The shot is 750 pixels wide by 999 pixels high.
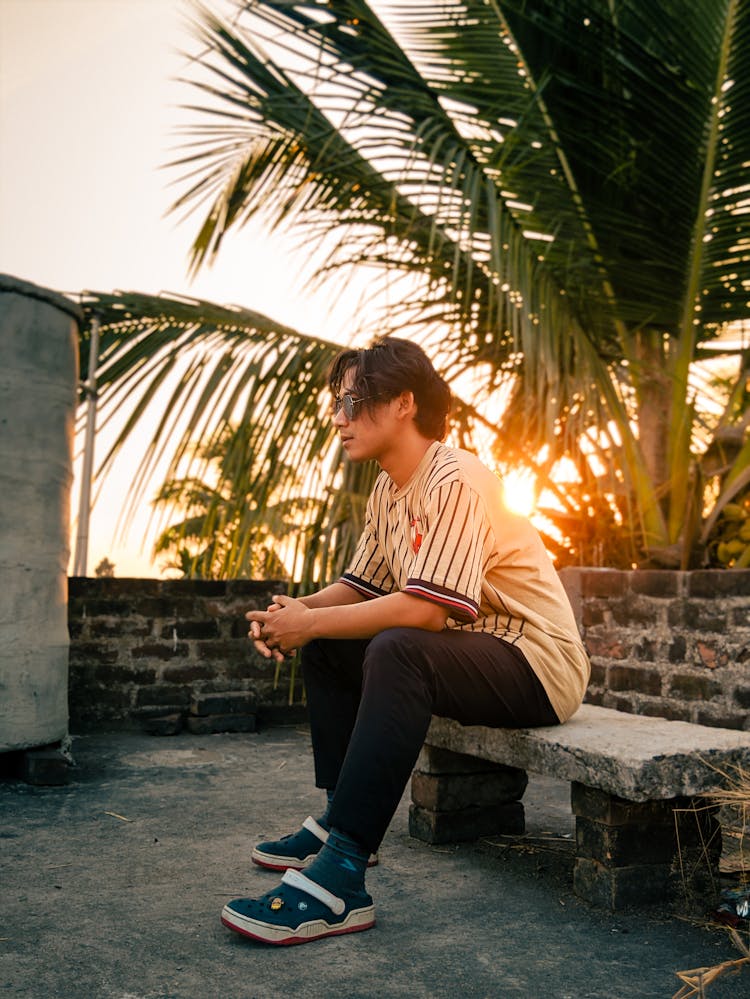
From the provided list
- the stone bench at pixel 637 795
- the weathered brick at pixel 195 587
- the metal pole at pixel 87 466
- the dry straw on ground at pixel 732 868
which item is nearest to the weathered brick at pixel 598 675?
the dry straw on ground at pixel 732 868

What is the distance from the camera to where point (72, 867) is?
2.58m

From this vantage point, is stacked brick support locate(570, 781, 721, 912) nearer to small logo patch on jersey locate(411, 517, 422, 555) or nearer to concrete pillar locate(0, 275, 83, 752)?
small logo patch on jersey locate(411, 517, 422, 555)

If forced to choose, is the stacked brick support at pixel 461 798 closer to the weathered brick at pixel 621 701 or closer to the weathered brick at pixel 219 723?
the weathered brick at pixel 621 701

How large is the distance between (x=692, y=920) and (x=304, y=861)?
1.00m

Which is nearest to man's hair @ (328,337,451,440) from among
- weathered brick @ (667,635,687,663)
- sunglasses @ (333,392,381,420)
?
sunglasses @ (333,392,381,420)

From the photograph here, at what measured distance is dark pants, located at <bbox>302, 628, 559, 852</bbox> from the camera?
2.08 meters

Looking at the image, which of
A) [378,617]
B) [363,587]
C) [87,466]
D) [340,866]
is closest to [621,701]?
[363,587]

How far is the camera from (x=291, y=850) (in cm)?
254

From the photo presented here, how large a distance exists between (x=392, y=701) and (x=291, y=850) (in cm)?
69

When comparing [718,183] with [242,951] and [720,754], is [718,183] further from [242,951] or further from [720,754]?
[242,951]

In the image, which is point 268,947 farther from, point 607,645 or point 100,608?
point 100,608

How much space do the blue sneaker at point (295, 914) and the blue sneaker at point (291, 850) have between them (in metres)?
0.45

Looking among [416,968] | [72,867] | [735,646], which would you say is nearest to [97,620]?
[72,867]

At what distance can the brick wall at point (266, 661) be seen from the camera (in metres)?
3.64
